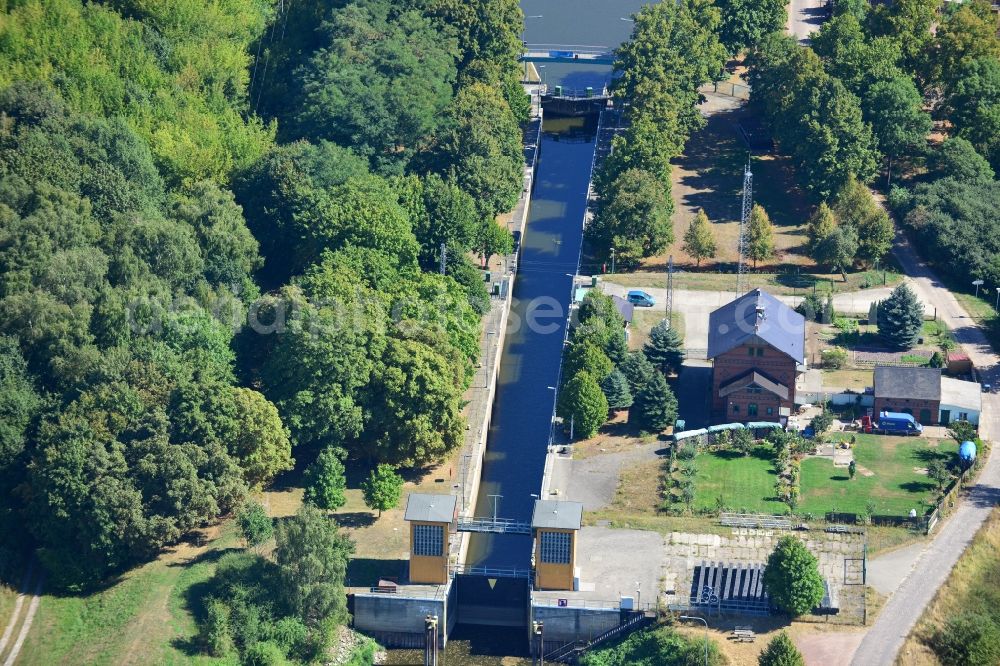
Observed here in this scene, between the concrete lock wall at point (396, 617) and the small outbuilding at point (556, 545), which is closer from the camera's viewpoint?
the small outbuilding at point (556, 545)

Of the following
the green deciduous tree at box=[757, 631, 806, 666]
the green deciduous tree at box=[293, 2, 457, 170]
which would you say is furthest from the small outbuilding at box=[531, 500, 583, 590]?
the green deciduous tree at box=[293, 2, 457, 170]

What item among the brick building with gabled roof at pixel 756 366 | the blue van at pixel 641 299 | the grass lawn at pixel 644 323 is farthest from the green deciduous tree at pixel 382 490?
the blue van at pixel 641 299

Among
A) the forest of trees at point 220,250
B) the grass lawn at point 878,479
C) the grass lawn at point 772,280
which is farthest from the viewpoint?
the grass lawn at point 772,280

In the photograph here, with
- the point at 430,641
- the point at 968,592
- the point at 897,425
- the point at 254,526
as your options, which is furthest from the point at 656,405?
the point at 254,526

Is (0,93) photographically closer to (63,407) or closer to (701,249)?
(63,407)

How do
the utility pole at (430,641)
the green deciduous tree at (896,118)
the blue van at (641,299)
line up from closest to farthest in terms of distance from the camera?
the utility pole at (430,641), the blue van at (641,299), the green deciduous tree at (896,118)

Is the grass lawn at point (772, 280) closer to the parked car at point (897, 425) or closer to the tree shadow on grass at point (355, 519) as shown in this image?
the parked car at point (897, 425)

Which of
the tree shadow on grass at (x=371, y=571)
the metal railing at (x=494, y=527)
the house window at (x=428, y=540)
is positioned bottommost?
the tree shadow on grass at (x=371, y=571)
